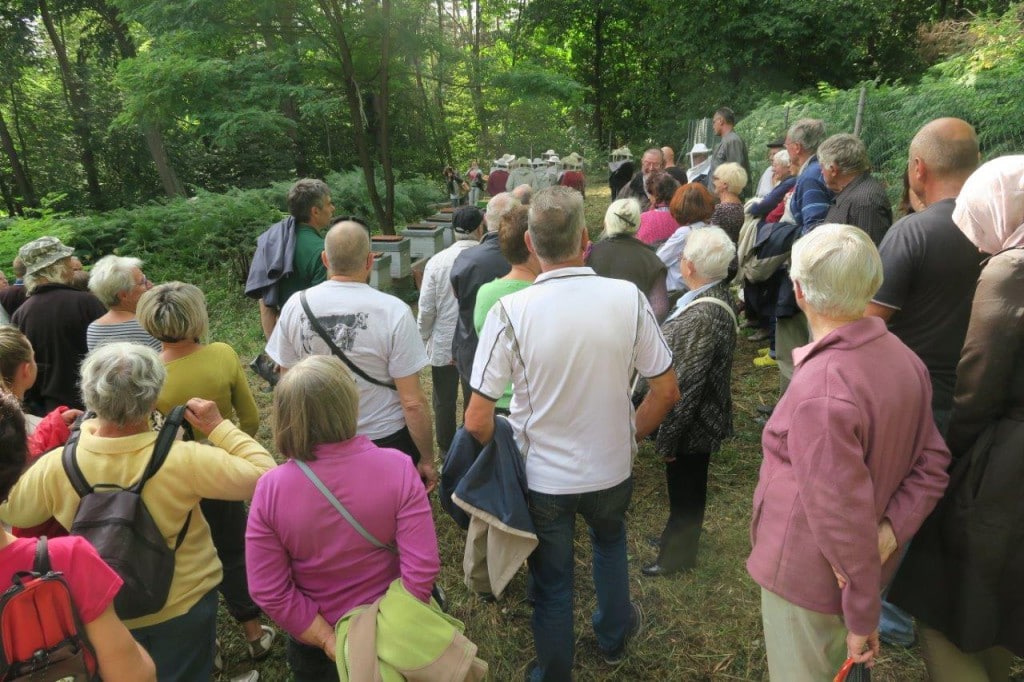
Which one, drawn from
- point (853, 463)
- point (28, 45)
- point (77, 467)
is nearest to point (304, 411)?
point (77, 467)

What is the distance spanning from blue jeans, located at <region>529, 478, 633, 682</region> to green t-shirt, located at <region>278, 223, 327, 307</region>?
237 cm

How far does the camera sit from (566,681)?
2596mm

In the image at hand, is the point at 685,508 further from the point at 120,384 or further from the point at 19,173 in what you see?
the point at 19,173

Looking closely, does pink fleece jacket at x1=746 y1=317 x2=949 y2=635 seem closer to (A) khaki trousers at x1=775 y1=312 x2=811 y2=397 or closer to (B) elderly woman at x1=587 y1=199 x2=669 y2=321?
(B) elderly woman at x1=587 y1=199 x2=669 y2=321

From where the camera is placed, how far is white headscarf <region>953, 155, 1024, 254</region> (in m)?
1.91

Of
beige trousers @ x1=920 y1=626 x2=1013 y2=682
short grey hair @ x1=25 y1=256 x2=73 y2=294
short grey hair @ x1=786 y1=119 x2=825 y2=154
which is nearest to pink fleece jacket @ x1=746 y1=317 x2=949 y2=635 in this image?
beige trousers @ x1=920 y1=626 x2=1013 y2=682

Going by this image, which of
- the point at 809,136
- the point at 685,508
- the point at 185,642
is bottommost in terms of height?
the point at 685,508

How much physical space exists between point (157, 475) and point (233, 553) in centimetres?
120

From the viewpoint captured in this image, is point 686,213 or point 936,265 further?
point 686,213

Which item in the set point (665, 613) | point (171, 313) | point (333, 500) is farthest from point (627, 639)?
point (171, 313)

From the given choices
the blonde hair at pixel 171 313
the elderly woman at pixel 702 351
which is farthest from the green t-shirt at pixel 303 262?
the elderly woman at pixel 702 351

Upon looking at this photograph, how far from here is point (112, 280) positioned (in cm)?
309

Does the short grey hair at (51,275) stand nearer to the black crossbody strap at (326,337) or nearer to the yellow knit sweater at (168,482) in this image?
the black crossbody strap at (326,337)

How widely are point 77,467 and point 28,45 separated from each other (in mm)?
23375
